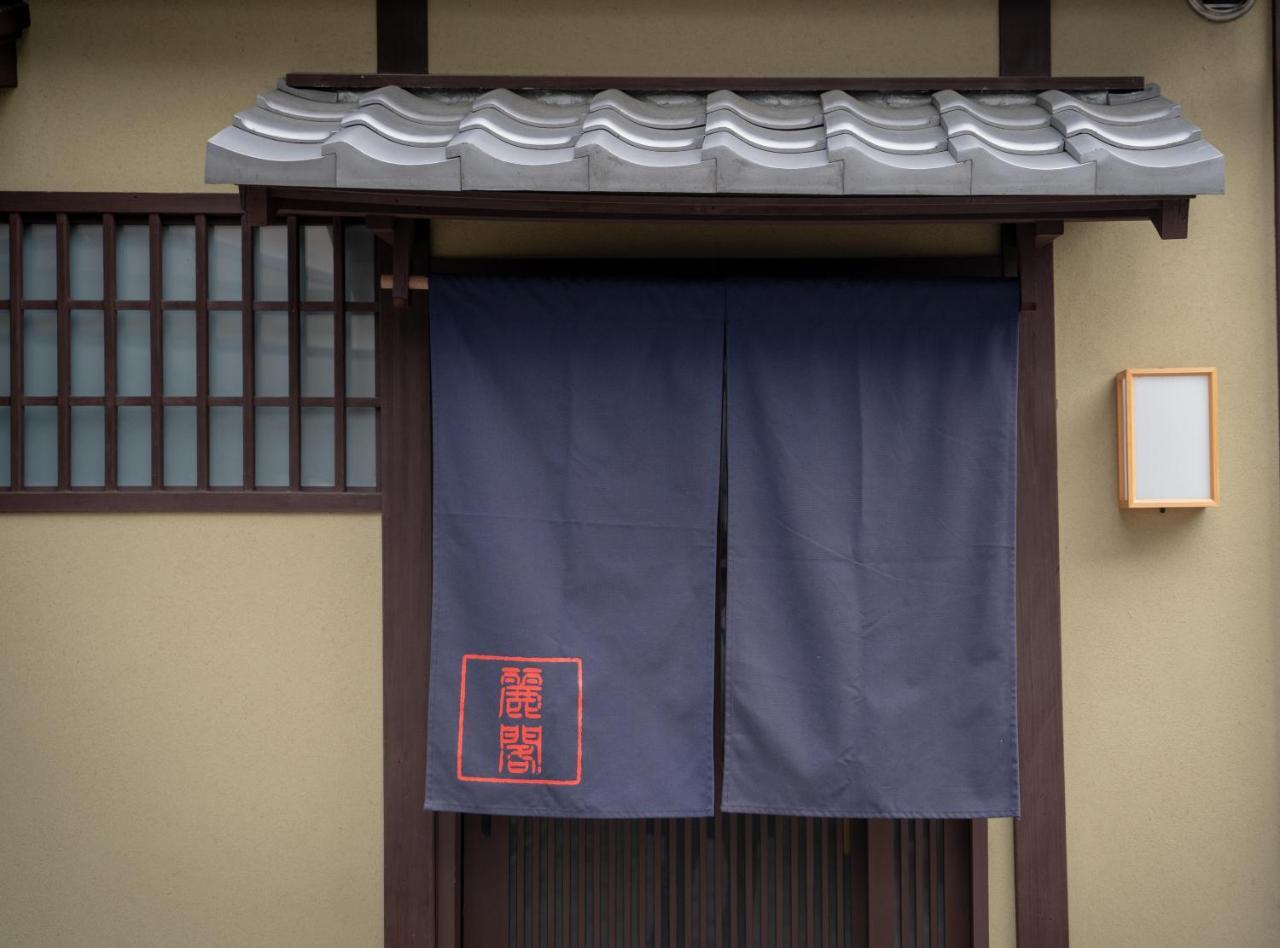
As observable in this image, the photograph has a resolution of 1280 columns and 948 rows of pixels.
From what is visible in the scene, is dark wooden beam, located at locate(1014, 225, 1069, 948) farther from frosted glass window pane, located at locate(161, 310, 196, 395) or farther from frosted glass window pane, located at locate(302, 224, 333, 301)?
frosted glass window pane, located at locate(161, 310, 196, 395)

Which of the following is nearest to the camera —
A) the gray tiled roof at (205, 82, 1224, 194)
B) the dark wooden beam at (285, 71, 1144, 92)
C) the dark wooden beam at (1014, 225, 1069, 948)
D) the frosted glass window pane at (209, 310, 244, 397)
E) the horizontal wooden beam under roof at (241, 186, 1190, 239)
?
the gray tiled roof at (205, 82, 1224, 194)

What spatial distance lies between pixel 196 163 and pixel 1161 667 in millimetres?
4368

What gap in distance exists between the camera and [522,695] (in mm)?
3539

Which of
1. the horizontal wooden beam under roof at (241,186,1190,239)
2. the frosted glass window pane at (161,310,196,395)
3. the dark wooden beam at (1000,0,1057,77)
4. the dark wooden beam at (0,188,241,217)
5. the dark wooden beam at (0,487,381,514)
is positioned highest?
the dark wooden beam at (1000,0,1057,77)

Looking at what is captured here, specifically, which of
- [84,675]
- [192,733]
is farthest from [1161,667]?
[84,675]

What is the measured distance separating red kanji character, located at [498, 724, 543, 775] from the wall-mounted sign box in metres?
2.46

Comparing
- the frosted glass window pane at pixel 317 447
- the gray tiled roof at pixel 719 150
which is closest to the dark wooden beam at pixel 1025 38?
the gray tiled roof at pixel 719 150

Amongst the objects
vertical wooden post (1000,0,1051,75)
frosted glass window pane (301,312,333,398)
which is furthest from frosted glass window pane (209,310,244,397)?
vertical wooden post (1000,0,1051,75)

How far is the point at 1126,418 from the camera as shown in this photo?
12.1 ft

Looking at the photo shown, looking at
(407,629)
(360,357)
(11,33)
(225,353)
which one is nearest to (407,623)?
(407,629)

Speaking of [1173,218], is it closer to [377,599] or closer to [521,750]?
[521,750]

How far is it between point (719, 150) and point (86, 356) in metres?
2.73

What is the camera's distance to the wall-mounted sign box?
369cm

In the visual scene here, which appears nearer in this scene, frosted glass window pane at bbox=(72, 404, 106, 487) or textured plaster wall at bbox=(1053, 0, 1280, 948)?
textured plaster wall at bbox=(1053, 0, 1280, 948)
